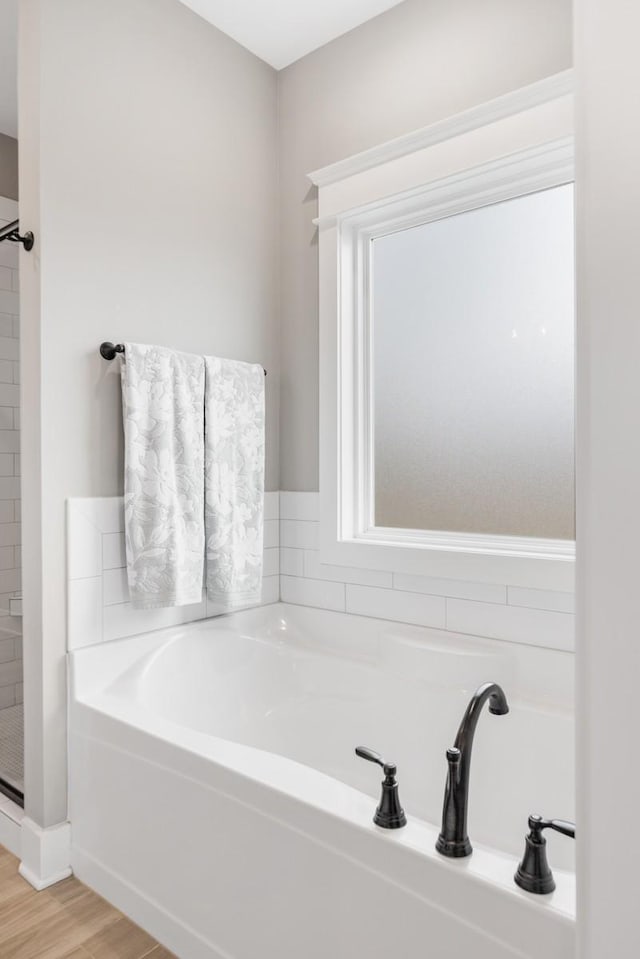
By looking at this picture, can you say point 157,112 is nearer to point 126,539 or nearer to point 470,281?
point 470,281

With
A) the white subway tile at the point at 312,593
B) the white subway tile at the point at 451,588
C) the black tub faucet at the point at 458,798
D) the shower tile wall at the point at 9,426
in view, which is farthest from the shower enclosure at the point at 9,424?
the black tub faucet at the point at 458,798

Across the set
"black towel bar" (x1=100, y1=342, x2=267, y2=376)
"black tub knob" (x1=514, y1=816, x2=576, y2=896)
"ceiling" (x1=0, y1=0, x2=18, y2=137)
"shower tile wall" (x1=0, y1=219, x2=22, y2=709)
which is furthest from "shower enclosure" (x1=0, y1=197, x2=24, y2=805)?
"black tub knob" (x1=514, y1=816, x2=576, y2=896)

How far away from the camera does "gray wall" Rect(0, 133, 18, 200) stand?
2.92 meters

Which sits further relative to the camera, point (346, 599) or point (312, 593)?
point (312, 593)

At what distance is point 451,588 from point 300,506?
0.72 meters

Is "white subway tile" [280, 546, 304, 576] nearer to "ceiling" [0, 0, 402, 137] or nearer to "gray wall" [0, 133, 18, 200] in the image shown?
"ceiling" [0, 0, 402, 137]

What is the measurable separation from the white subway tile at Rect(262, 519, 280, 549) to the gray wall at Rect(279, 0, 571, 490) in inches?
6.4

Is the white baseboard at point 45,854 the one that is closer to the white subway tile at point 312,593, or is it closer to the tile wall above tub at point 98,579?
the tile wall above tub at point 98,579

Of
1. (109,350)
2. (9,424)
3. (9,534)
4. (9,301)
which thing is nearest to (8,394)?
(9,424)

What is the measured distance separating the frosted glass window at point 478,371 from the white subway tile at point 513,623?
0.25 meters

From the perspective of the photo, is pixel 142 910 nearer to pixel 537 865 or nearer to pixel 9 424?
pixel 537 865

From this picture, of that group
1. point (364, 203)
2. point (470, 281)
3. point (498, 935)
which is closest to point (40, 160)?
point (364, 203)

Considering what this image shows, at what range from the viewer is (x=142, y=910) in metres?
1.63

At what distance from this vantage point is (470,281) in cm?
217
